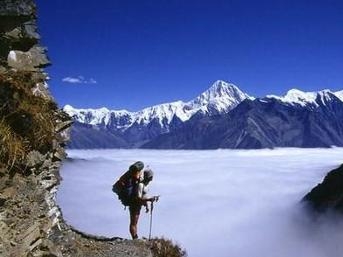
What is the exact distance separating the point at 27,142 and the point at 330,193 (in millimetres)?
158516

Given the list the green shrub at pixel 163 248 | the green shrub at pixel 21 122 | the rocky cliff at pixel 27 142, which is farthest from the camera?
the green shrub at pixel 163 248

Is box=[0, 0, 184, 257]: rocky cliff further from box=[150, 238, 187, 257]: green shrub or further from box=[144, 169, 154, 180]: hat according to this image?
box=[150, 238, 187, 257]: green shrub

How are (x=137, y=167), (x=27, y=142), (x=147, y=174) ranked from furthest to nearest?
(x=147, y=174)
(x=137, y=167)
(x=27, y=142)

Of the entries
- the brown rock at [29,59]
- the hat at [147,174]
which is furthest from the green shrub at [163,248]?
the brown rock at [29,59]

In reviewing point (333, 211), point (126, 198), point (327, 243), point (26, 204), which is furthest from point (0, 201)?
point (327, 243)

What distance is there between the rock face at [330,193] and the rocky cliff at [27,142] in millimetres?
142184

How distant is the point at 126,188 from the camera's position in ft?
73.7

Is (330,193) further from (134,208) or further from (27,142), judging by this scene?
(27,142)

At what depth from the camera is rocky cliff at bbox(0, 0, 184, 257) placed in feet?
43.7

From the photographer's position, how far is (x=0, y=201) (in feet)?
42.2

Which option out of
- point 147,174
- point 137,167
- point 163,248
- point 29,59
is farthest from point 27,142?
point 163,248

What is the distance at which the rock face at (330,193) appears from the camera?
15388 cm

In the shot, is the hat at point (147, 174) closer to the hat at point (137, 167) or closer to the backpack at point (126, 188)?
the hat at point (137, 167)

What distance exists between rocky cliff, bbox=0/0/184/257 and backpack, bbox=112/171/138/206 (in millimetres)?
4036
